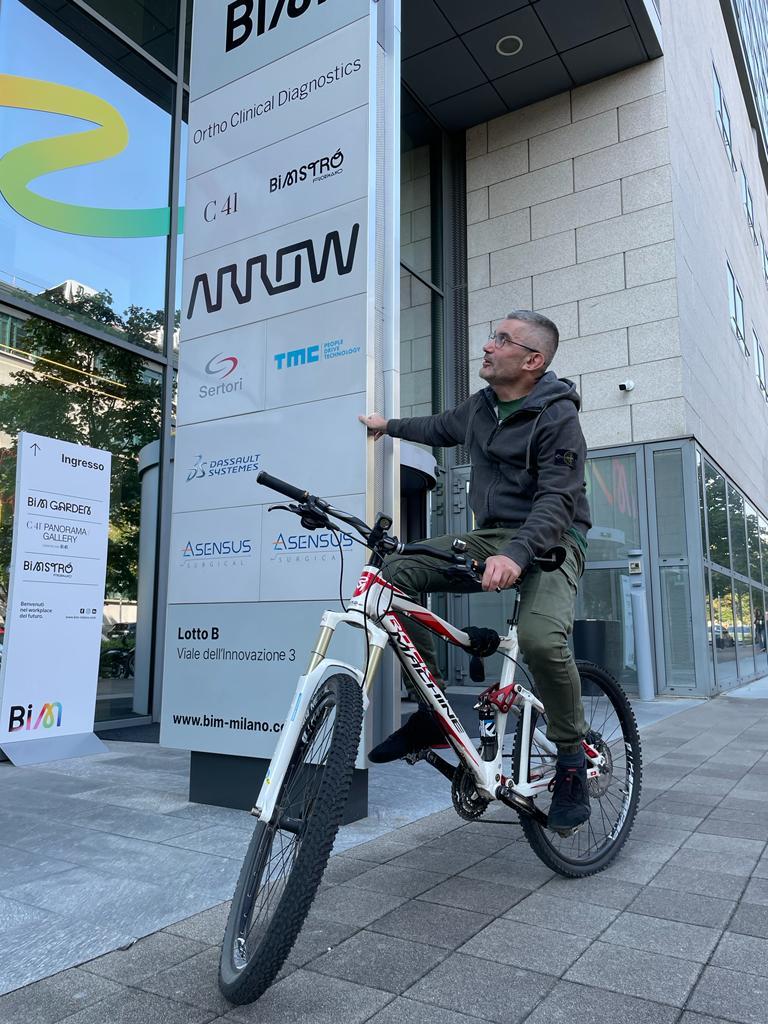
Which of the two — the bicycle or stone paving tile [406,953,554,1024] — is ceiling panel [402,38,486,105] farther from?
stone paving tile [406,953,554,1024]

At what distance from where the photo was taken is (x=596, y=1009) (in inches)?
74.5

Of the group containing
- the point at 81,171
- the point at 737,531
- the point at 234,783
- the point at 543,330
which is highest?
the point at 81,171

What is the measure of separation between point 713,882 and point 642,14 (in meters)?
11.2

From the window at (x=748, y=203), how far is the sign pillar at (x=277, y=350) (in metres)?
17.9

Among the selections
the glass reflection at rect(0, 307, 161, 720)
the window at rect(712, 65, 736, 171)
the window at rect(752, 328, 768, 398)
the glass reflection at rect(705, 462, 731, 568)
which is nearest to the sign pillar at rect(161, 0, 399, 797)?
the glass reflection at rect(0, 307, 161, 720)

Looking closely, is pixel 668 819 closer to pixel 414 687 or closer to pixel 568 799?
pixel 568 799

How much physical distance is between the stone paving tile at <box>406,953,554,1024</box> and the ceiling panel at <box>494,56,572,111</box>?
1202 centimetres

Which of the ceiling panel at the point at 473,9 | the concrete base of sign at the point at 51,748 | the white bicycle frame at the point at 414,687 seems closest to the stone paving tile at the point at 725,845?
the white bicycle frame at the point at 414,687

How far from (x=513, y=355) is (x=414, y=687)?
127cm

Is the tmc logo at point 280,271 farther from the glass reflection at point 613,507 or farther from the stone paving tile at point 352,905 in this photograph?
A: the glass reflection at point 613,507

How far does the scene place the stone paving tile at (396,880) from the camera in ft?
8.99

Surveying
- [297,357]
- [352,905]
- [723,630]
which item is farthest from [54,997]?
[723,630]

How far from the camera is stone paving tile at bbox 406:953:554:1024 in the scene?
1.88m

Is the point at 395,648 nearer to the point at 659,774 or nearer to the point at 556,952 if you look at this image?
the point at 556,952
